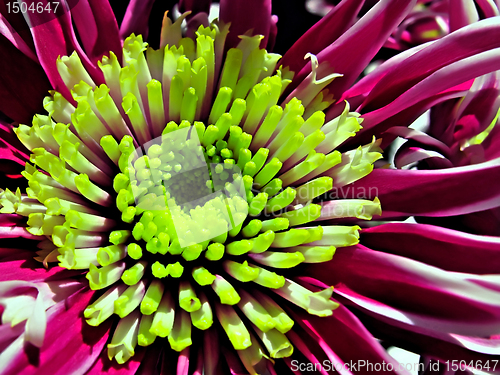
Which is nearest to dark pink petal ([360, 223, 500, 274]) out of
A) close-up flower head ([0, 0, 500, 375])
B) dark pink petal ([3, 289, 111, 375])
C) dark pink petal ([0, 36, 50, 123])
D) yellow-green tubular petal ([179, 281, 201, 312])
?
close-up flower head ([0, 0, 500, 375])

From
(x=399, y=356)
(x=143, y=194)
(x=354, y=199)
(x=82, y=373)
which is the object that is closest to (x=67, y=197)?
(x=143, y=194)

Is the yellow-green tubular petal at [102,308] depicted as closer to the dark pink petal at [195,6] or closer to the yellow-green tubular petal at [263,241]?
the yellow-green tubular petal at [263,241]

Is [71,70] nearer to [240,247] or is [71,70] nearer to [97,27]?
[97,27]

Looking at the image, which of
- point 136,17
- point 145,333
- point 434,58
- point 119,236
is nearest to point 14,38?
point 136,17

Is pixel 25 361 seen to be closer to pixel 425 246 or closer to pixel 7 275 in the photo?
pixel 7 275

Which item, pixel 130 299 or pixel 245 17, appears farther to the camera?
pixel 245 17

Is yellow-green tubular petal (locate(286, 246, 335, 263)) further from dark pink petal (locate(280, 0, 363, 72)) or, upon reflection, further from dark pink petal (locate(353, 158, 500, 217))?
dark pink petal (locate(280, 0, 363, 72))
